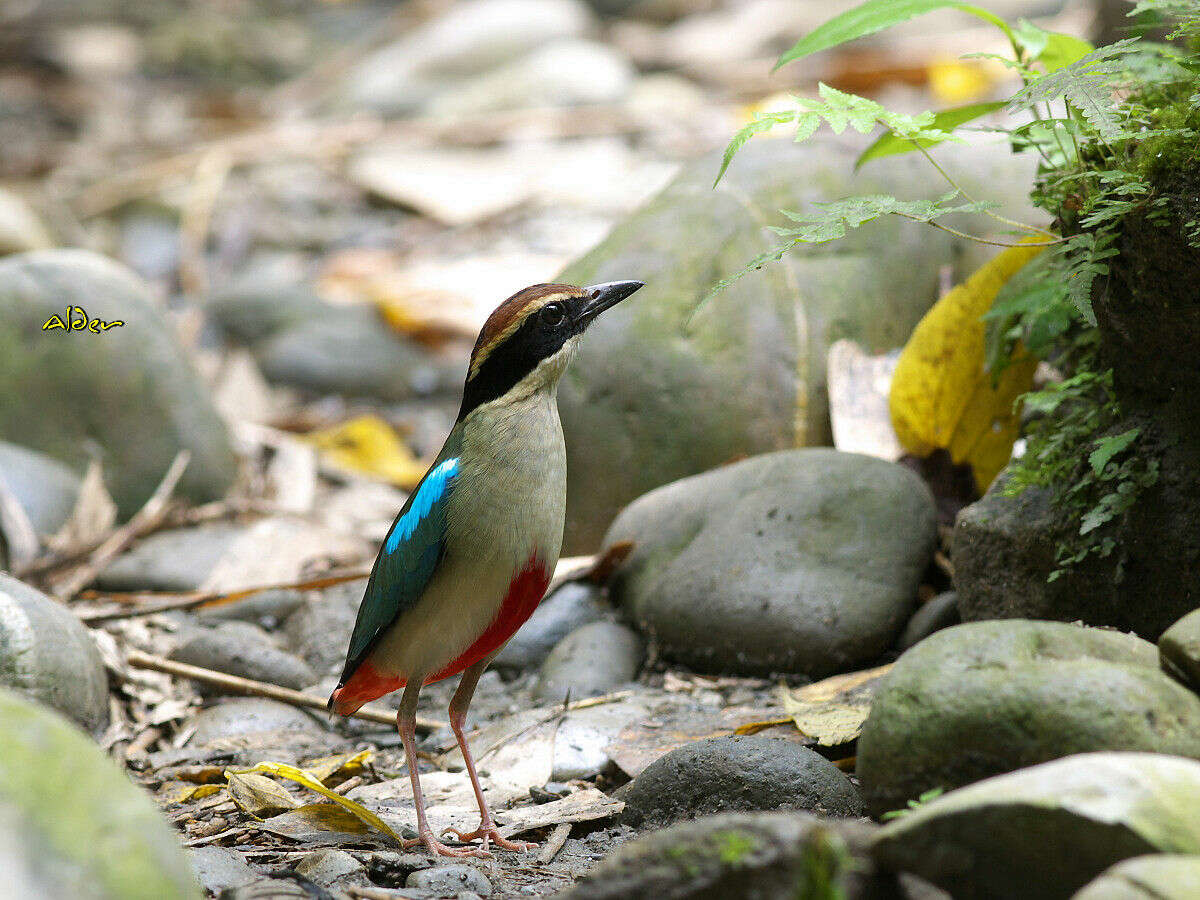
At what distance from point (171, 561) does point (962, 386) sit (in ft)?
13.3

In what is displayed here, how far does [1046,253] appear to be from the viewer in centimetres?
453

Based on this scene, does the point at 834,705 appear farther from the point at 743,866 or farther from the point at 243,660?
the point at 243,660

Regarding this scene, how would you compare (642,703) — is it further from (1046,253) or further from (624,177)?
(624,177)

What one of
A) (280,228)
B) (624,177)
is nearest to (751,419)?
(624,177)

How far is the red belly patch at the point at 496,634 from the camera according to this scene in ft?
12.6

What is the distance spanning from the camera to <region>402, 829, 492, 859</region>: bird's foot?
11.9 feet

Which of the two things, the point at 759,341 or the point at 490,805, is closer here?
the point at 490,805

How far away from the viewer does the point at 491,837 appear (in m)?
3.84

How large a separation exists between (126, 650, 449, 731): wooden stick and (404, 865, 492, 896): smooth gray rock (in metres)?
1.69

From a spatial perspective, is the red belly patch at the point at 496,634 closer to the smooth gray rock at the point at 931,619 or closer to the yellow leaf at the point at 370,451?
the smooth gray rock at the point at 931,619

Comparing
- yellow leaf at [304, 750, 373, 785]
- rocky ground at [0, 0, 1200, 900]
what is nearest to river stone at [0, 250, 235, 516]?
rocky ground at [0, 0, 1200, 900]

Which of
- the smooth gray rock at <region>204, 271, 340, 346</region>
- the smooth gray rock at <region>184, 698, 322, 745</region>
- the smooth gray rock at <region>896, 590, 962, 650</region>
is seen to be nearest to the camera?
the smooth gray rock at <region>896, 590, 962, 650</region>

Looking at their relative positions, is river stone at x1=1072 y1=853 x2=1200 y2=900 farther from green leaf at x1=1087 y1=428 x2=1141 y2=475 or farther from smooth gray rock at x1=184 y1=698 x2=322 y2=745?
smooth gray rock at x1=184 y1=698 x2=322 y2=745

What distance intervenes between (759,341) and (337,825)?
3294 mm
